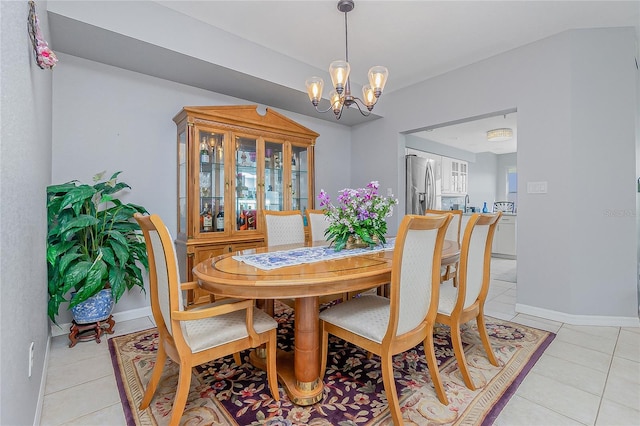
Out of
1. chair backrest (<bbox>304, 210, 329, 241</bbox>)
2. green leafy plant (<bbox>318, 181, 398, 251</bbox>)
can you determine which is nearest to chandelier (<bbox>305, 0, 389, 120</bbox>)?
green leafy plant (<bbox>318, 181, 398, 251</bbox>)

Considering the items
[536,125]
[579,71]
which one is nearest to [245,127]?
[536,125]

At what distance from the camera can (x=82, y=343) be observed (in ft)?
7.51

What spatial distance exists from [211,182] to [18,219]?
2.01m

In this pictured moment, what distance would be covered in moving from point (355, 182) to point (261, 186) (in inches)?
74.0

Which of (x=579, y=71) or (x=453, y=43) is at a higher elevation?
(x=453, y=43)

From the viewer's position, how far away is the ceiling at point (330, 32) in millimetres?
2410

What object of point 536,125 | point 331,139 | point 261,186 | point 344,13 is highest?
point 344,13

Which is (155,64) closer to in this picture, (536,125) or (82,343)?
(82,343)

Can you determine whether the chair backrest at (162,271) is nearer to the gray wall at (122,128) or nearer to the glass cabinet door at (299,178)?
the gray wall at (122,128)

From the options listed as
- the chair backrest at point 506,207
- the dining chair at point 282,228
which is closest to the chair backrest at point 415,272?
the dining chair at point 282,228

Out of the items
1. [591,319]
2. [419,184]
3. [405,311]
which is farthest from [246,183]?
[591,319]

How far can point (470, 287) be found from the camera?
1.80 meters

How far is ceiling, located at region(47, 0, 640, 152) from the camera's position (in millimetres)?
2410

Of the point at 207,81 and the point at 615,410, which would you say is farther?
the point at 207,81
